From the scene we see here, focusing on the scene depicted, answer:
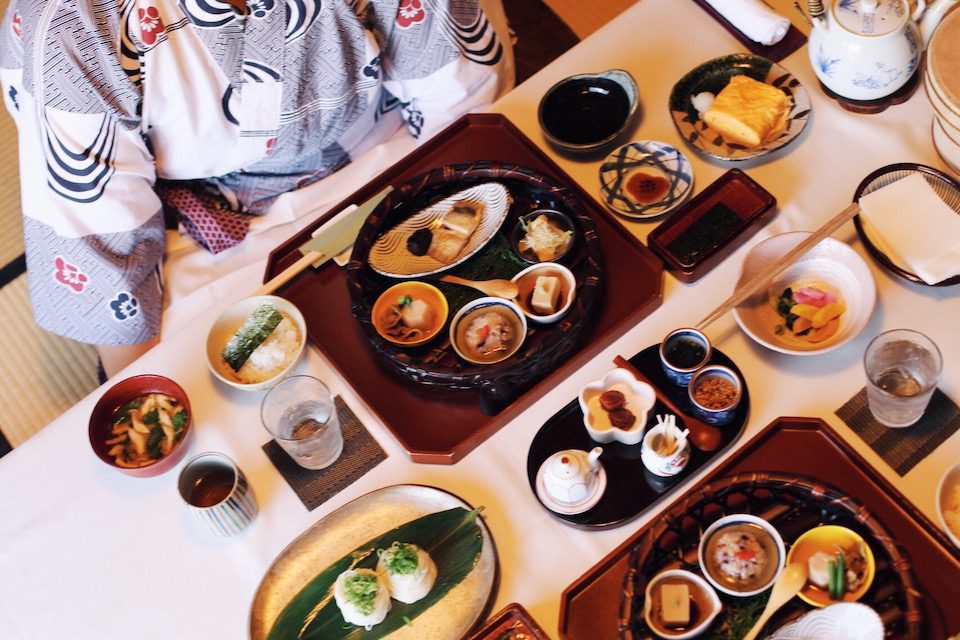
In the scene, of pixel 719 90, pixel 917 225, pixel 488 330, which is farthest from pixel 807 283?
pixel 488 330

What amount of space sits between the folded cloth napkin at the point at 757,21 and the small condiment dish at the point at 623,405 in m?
0.77

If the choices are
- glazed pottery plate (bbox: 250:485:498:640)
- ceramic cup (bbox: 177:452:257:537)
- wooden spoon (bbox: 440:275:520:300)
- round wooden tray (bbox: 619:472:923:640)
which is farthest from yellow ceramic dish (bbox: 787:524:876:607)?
ceramic cup (bbox: 177:452:257:537)

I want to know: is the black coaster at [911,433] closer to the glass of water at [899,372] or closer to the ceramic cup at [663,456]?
the glass of water at [899,372]

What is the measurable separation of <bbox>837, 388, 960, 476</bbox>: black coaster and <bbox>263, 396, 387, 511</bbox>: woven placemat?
783mm

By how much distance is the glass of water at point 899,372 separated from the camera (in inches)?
54.9

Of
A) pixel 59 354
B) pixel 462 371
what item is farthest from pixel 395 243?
pixel 59 354

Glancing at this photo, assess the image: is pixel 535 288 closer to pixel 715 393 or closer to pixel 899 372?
pixel 715 393

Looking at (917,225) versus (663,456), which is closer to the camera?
(663,456)

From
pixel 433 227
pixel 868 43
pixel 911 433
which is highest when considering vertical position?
pixel 868 43

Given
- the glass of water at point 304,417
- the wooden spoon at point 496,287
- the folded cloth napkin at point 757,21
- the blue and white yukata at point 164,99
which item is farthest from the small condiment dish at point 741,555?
the blue and white yukata at point 164,99

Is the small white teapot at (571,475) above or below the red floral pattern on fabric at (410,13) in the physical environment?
below

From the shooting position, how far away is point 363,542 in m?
1.48

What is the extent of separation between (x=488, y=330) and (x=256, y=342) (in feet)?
1.43

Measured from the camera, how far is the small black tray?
1428 mm
